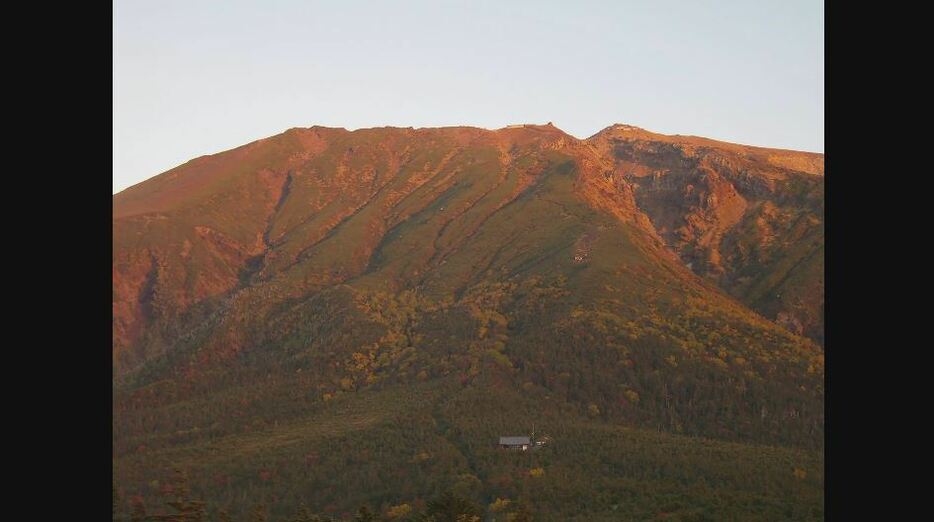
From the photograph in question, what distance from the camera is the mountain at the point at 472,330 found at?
8400cm

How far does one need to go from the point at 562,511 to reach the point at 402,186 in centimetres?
12565

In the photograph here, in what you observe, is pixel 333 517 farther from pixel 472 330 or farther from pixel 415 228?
pixel 415 228

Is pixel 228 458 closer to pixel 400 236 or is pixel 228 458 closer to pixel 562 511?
pixel 562 511

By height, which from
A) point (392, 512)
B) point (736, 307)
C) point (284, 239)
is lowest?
point (392, 512)

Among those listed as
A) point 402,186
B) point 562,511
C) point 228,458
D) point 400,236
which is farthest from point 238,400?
point 402,186

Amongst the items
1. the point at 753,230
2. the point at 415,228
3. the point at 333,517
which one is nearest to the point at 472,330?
the point at 415,228

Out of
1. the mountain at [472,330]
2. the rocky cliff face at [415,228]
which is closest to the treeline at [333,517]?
the mountain at [472,330]

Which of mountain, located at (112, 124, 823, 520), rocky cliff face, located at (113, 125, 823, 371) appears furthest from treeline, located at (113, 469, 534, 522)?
rocky cliff face, located at (113, 125, 823, 371)

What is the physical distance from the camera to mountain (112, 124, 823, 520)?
8400 centimetres

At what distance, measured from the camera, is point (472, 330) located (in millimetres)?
124812

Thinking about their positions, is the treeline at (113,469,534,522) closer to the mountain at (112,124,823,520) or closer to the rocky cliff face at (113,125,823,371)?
the mountain at (112,124,823,520)

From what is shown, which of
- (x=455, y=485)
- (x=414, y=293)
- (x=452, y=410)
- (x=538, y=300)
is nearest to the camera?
(x=455, y=485)
